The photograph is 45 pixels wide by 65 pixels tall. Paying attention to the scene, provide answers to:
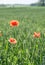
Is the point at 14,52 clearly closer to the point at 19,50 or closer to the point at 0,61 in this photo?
the point at 19,50

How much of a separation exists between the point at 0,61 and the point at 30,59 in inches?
15.6

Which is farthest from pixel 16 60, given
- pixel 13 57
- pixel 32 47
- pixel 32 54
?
pixel 32 47

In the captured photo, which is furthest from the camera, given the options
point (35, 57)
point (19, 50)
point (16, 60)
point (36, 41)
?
point (36, 41)

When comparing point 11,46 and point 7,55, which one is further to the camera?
point 11,46

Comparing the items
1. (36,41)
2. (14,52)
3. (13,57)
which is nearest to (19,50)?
(14,52)

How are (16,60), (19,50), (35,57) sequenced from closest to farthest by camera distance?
(16,60) → (35,57) → (19,50)

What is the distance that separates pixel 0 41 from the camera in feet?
17.0

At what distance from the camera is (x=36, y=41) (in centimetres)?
488

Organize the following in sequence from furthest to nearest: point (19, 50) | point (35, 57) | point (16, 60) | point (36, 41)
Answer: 1. point (36, 41)
2. point (19, 50)
3. point (35, 57)
4. point (16, 60)

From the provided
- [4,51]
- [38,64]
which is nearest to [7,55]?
[4,51]

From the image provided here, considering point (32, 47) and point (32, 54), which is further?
point (32, 47)

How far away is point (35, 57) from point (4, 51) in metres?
0.48

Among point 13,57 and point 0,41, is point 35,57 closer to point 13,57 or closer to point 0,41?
point 13,57

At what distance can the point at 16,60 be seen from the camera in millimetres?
3676
